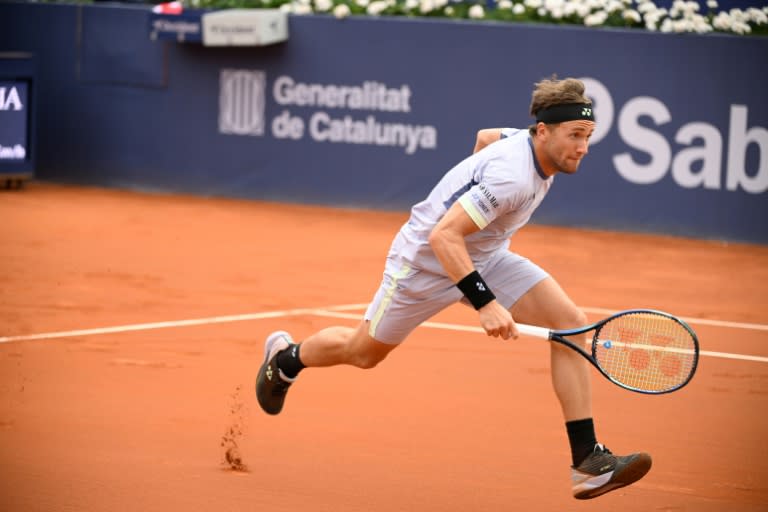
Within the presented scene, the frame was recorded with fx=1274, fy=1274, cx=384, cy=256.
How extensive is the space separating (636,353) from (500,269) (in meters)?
0.66

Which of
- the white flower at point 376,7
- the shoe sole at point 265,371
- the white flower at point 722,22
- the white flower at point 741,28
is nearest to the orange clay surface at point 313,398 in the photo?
the shoe sole at point 265,371

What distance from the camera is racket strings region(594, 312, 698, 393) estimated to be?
5.04 m

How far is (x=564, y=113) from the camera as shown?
4.93m

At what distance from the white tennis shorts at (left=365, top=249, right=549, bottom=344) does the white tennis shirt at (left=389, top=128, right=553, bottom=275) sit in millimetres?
50

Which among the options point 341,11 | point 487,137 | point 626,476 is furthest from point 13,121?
point 626,476

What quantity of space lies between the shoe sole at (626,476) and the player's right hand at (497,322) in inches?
26.0

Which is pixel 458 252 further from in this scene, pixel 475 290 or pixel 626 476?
pixel 626 476

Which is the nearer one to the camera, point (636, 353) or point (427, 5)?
point (636, 353)

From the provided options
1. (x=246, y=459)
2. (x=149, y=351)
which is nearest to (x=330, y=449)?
(x=246, y=459)

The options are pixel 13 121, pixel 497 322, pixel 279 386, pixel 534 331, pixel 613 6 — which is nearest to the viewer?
pixel 497 322

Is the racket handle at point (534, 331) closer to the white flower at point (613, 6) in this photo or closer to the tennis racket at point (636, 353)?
the tennis racket at point (636, 353)

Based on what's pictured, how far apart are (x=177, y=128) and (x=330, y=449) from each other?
10.1m

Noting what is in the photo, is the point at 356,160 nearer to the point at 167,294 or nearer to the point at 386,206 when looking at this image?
the point at 386,206

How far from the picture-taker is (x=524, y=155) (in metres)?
4.89
